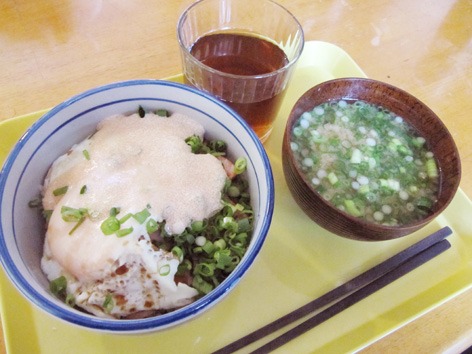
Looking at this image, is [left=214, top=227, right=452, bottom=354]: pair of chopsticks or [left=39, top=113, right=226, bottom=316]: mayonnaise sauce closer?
[left=39, top=113, right=226, bottom=316]: mayonnaise sauce

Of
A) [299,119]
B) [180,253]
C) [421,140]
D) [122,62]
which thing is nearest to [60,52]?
[122,62]

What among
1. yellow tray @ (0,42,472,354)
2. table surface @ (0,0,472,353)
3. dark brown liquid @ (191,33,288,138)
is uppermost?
dark brown liquid @ (191,33,288,138)

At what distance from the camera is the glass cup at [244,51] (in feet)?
3.73

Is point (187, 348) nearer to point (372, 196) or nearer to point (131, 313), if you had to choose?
point (131, 313)

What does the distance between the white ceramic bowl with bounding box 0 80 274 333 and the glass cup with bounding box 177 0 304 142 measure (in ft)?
0.48

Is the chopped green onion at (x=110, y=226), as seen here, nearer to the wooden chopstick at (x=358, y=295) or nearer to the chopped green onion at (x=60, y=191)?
the chopped green onion at (x=60, y=191)

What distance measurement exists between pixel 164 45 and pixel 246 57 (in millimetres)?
471

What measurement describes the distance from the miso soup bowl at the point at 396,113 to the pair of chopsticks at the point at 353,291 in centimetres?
11

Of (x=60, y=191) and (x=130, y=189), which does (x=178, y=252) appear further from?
(x=60, y=191)

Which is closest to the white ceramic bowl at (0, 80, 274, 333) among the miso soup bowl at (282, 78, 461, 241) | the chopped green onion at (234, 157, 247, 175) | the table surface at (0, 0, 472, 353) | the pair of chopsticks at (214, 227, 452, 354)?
the chopped green onion at (234, 157, 247, 175)

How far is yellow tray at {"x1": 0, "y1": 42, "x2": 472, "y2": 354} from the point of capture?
93cm

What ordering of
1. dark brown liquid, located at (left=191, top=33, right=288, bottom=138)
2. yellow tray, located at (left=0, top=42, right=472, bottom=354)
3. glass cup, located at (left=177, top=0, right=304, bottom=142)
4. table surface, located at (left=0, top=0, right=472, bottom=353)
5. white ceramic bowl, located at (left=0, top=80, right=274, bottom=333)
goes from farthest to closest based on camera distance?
table surface, located at (left=0, top=0, right=472, bottom=353) < dark brown liquid, located at (left=191, top=33, right=288, bottom=138) < glass cup, located at (left=177, top=0, right=304, bottom=142) < yellow tray, located at (left=0, top=42, right=472, bottom=354) < white ceramic bowl, located at (left=0, top=80, right=274, bottom=333)

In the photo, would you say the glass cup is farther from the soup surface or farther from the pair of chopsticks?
the pair of chopsticks

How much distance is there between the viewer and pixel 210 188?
3.12 ft
